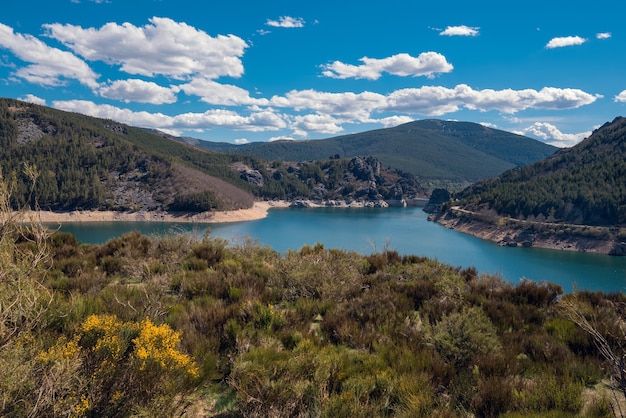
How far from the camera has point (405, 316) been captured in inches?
272

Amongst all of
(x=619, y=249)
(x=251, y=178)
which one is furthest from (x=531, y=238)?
(x=251, y=178)

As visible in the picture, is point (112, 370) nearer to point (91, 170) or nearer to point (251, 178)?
point (91, 170)

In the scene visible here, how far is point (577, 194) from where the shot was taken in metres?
89.9

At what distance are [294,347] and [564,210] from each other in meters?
104

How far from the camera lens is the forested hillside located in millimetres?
82250

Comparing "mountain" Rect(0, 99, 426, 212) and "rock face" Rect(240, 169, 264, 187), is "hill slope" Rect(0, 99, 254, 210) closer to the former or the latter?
"mountain" Rect(0, 99, 426, 212)

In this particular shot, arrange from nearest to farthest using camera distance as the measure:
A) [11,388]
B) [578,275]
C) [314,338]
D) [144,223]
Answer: [11,388] < [314,338] < [578,275] < [144,223]

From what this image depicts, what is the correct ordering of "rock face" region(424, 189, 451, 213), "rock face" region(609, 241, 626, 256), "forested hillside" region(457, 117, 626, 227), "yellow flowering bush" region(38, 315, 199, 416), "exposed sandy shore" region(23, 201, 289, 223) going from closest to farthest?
"yellow flowering bush" region(38, 315, 199, 416) → "rock face" region(609, 241, 626, 256) → "forested hillside" region(457, 117, 626, 227) → "exposed sandy shore" region(23, 201, 289, 223) → "rock face" region(424, 189, 451, 213)

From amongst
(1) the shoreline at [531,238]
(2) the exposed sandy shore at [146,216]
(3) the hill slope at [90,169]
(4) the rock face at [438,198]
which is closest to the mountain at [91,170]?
(3) the hill slope at [90,169]

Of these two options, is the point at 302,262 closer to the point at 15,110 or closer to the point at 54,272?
the point at 54,272

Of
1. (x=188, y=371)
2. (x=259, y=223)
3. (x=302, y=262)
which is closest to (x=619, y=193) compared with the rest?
(x=259, y=223)

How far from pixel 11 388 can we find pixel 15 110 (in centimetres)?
20715

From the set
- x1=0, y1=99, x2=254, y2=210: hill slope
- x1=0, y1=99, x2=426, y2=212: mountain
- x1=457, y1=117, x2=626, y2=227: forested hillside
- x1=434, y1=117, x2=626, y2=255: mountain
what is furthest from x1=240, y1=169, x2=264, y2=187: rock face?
x1=457, y1=117, x2=626, y2=227: forested hillside

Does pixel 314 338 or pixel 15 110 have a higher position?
pixel 15 110
